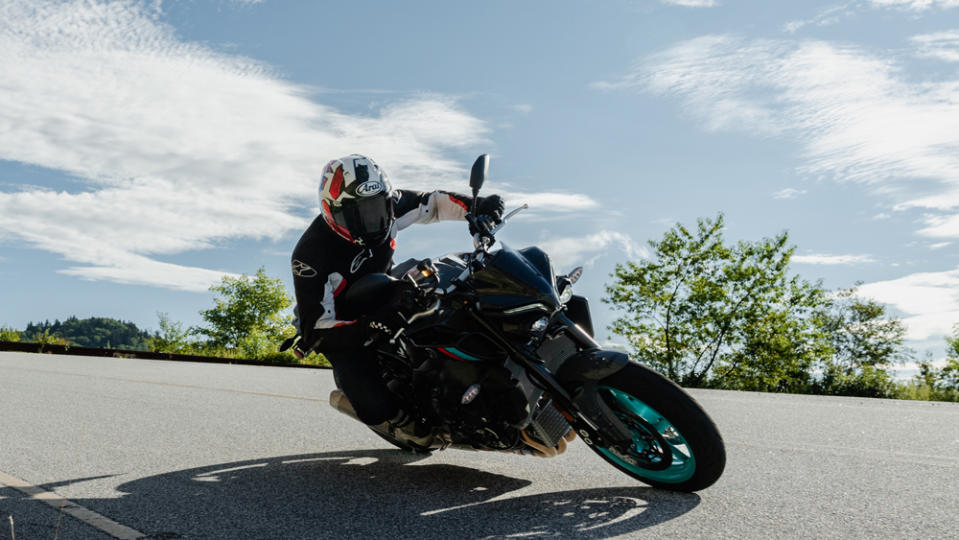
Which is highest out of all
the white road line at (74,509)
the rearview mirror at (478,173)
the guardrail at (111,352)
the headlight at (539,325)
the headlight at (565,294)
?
the rearview mirror at (478,173)

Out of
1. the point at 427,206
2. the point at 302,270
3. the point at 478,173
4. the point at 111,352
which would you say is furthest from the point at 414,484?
the point at 111,352

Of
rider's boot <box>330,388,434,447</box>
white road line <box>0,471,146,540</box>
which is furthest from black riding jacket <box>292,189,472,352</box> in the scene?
white road line <box>0,471,146,540</box>

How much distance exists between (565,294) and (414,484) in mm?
1567

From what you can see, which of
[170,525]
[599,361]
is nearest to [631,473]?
[599,361]

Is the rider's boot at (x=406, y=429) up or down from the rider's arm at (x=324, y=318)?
down

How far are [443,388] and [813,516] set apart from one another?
205 cm

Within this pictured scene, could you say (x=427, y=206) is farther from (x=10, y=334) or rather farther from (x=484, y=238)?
(x=10, y=334)

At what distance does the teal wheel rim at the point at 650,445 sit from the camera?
4.02 meters

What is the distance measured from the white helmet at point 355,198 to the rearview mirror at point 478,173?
0.83m

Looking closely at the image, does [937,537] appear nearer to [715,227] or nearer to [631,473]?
[631,473]

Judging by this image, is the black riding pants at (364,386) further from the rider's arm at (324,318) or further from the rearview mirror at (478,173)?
the rearview mirror at (478,173)

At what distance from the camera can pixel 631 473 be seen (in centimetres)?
434

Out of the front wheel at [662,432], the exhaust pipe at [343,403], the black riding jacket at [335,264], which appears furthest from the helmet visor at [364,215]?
the front wheel at [662,432]

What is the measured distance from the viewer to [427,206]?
5742 mm
